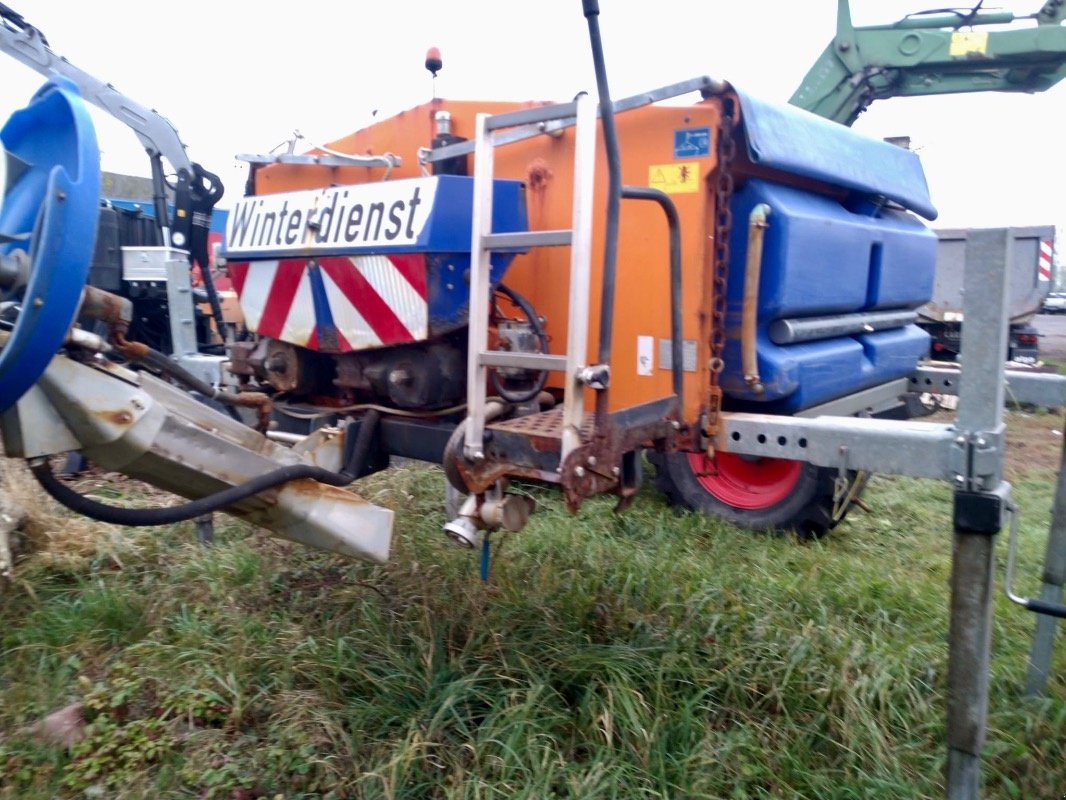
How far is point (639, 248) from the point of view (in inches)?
103

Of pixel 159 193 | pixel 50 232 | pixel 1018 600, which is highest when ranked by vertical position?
pixel 159 193

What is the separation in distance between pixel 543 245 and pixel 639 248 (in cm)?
A: 58

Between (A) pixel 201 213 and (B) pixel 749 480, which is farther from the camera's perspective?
(A) pixel 201 213

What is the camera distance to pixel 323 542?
260 cm

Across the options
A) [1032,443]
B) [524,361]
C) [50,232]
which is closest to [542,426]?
[524,361]

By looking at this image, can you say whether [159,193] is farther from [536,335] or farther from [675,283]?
[675,283]

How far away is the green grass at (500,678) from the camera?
238 centimetres

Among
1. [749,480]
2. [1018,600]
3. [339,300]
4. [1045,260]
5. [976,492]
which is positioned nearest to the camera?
[976,492]

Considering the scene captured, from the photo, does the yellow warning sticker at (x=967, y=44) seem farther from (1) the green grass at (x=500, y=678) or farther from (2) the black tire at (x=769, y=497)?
(1) the green grass at (x=500, y=678)

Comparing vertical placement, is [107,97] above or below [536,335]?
above

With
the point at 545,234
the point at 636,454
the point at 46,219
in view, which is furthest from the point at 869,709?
the point at 46,219

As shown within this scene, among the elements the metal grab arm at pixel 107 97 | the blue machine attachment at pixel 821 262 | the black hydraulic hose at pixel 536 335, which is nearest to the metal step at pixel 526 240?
the black hydraulic hose at pixel 536 335

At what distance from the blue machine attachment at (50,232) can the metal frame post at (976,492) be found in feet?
6.09

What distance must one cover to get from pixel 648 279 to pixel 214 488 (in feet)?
4.48
